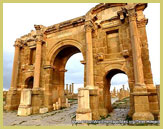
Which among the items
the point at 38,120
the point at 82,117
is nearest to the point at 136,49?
the point at 82,117

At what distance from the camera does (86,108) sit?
6.75 meters

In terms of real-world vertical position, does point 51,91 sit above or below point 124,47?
below

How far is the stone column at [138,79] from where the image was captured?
20.2ft

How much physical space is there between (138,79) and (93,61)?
3150 millimetres

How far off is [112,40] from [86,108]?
4941 millimetres

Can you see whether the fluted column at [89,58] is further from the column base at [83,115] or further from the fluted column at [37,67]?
the fluted column at [37,67]

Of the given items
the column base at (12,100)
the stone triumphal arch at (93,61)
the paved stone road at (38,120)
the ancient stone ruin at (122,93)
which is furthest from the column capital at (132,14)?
the ancient stone ruin at (122,93)

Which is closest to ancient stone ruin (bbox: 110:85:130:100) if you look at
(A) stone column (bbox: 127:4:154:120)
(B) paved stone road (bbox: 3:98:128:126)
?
(B) paved stone road (bbox: 3:98:128:126)

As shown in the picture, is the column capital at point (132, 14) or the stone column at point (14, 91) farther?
the stone column at point (14, 91)

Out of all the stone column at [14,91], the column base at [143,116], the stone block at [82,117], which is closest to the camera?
the column base at [143,116]

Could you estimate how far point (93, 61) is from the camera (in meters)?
8.65

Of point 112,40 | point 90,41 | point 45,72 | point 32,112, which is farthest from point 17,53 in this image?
point 112,40

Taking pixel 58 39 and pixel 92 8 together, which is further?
pixel 58 39

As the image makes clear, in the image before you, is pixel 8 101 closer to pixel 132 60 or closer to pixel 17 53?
pixel 17 53
